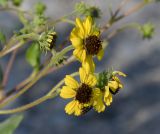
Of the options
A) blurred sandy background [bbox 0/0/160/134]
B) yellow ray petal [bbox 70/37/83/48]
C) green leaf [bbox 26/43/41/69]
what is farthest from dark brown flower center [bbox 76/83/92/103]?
blurred sandy background [bbox 0/0/160/134]

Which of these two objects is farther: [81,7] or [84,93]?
[81,7]

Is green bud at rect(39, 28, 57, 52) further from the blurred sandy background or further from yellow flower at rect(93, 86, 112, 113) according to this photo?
the blurred sandy background

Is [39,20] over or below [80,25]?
over

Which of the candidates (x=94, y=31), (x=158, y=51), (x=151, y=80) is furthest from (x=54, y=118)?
(x=94, y=31)

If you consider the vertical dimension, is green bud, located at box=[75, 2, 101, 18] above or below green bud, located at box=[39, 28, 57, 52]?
above

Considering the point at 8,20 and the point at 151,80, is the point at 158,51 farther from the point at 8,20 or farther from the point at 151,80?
the point at 8,20

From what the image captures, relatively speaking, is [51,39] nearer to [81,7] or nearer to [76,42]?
[76,42]

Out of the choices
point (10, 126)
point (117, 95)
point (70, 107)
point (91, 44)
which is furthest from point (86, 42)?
point (117, 95)

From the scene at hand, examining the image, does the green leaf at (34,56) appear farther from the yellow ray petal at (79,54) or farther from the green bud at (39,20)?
the yellow ray petal at (79,54)
